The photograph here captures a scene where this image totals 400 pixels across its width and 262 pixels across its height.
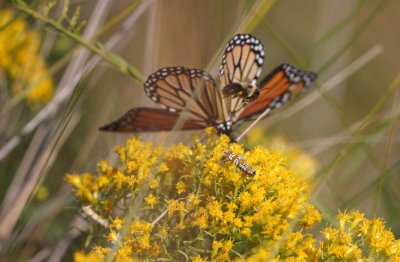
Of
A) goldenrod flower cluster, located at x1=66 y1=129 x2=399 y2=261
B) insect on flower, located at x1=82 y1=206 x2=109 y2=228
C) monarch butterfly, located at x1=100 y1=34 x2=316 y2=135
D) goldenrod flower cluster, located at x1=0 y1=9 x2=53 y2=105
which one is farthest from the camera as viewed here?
goldenrod flower cluster, located at x1=0 y1=9 x2=53 y2=105

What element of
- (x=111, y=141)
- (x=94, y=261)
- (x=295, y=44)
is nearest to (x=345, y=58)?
(x=295, y=44)

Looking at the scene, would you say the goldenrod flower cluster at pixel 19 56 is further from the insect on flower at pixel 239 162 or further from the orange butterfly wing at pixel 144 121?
the insect on flower at pixel 239 162

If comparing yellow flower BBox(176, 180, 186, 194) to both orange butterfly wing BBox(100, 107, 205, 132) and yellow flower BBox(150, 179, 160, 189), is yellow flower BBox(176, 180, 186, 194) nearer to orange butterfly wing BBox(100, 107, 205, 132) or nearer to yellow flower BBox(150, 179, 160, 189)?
yellow flower BBox(150, 179, 160, 189)

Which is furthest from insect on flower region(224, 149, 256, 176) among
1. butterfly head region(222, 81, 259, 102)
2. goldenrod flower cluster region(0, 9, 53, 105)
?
goldenrod flower cluster region(0, 9, 53, 105)

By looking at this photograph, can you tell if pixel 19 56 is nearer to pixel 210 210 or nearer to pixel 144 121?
pixel 144 121

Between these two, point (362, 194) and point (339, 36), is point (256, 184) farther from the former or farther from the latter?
point (339, 36)

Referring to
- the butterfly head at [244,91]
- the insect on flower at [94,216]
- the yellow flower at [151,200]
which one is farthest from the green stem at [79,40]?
the yellow flower at [151,200]

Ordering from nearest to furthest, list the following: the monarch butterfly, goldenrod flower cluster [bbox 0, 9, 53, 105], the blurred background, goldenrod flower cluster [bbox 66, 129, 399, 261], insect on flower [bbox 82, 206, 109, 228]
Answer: goldenrod flower cluster [bbox 66, 129, 399, 261] < insect on flower [bbox 82, 206, 109, 228] < the monarch butterfly < the blurred background < goldenrod flower cluster [bbox 0, 9, 53, 105]

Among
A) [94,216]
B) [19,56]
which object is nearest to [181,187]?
[94,216]

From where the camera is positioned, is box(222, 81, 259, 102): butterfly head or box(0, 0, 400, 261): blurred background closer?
box(222, 81, 259, 102): butterfly head
